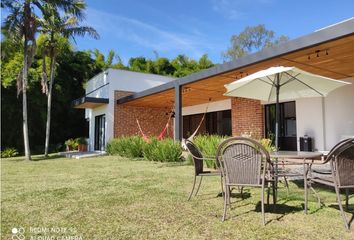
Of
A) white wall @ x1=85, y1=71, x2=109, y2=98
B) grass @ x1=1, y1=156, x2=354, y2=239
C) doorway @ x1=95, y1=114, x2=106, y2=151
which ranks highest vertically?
white wall @ x1=85, y1=71, x2=109, y2=98

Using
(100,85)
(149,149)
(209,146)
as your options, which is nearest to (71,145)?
(100,85)

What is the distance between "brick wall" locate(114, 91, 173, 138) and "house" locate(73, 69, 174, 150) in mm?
134

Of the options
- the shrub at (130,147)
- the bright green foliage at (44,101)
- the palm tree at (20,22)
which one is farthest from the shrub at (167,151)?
the bright green foliage at (44,101)

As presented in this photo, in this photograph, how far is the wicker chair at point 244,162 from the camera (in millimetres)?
3289

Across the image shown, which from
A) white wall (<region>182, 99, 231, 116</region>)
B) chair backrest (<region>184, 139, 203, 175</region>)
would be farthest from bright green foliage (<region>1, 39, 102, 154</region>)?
chair backrest (<region>184, 139, 203, 175</region>)

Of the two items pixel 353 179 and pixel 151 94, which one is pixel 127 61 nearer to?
pixel 151 94

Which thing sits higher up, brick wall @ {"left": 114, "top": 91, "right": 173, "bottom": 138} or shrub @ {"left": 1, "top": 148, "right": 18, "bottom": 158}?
brick wall @ {"left": 114, "top": 91, "right": 173, "bottom": 138}

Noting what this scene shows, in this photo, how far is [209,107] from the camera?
52.9ft

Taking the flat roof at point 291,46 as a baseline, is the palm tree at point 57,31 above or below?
above

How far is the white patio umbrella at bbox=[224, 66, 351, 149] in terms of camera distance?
14.9ft

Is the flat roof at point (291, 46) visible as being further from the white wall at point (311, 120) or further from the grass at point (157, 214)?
the white wall at point (311, 120)

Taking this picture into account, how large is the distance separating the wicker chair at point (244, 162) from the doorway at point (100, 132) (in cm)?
1332

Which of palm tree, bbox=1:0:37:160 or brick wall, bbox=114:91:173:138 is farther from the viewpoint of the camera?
brick wall, bbox=114:91:173:138

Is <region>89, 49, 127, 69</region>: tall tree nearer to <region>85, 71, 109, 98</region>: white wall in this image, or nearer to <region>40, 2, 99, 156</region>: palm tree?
<region>85, 71, 109, 98</region>: white wall
